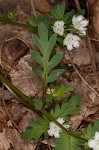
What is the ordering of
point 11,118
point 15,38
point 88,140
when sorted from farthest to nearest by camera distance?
point 15,38 → point 11,118 → point 88,140

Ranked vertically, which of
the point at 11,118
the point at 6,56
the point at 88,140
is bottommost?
the point at 88,140

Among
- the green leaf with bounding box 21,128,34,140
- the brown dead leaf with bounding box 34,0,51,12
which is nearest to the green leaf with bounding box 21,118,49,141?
the green leaf with bounding box 21,128,34,140

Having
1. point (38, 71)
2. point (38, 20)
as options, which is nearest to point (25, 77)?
point (38, 71)

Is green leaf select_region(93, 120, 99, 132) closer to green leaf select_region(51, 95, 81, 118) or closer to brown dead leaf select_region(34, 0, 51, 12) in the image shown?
green leaf select_region(51, 95, 81, 118)

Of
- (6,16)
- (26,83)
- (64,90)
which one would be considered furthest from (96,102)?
(6,16)

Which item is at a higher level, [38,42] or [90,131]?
[38,42]

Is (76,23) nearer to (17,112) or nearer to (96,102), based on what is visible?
(96,102)

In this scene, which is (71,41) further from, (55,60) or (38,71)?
(38,71)

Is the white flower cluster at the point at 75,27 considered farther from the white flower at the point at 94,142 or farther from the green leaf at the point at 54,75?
the white flower at the point at 94,142
